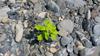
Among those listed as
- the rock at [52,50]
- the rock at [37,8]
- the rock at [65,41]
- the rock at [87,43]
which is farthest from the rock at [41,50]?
the rock at [37,8]

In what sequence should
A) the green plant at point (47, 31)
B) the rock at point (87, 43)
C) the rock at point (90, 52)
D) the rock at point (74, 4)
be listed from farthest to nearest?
the rock at point (74, 4) < the rock at point (87, 43) < the rock at point (90, 52) < the green plant at point (47, 31)

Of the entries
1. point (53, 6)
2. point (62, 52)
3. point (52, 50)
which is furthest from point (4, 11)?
point (62, 52)

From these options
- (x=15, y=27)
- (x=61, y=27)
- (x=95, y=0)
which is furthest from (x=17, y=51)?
(x=95, y=0)

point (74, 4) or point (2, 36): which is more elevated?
point (74, 4)

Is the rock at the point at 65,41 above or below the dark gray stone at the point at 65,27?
below

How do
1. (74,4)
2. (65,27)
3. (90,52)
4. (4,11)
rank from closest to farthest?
(90,52) → (65,27) → (4,11) → (74,4)

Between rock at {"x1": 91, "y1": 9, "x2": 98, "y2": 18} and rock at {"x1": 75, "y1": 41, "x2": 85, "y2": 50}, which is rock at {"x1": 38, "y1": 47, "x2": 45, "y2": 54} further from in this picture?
rock at {"x1": 91, "y1": 9, "x2": 98, "y2": 18}

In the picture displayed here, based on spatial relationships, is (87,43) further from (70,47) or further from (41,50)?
(41,50)

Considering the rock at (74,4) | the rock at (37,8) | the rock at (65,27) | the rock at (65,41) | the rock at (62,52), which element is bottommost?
the rock at (62,52)

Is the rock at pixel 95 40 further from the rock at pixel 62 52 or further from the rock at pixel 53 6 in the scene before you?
the rock at pixel 53 6

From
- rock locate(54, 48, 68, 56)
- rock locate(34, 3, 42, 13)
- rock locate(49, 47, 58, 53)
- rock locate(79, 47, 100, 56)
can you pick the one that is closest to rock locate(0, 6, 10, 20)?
rock locate(34, 3, 42, 13)

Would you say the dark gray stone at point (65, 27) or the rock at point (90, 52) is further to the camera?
the dark gray stone at point (65, 27)
